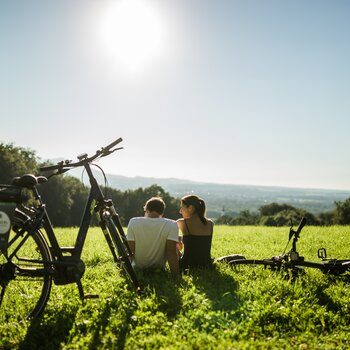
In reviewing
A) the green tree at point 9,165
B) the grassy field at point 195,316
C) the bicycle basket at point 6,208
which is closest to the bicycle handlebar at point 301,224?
the grassy field at point 195,316

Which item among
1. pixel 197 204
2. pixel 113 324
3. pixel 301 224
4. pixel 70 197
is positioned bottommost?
pixel 70 197

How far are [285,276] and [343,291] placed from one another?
1.21 meters

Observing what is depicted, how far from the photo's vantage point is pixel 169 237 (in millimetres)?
7059

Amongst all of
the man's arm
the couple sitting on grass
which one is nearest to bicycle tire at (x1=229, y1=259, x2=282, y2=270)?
the couple sitting on grass

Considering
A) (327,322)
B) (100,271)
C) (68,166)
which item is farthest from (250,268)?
(68,166)

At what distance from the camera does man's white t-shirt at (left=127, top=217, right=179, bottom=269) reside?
710cm

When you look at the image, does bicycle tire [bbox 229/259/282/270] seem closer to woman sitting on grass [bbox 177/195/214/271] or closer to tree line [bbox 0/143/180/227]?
woman sitting on grass [bbox 177/195/214/271]

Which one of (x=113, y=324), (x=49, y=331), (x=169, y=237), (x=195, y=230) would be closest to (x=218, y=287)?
(x=169, y=237)

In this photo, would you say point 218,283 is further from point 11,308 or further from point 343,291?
point 11,308

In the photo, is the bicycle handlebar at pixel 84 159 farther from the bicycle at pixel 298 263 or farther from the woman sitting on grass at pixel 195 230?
the bicycle at pixel 298 263

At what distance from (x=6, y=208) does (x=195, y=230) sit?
4.26 m

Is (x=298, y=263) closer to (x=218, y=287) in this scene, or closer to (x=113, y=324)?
(x=218, y=287)

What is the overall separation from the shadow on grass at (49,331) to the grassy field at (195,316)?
12 millimetres

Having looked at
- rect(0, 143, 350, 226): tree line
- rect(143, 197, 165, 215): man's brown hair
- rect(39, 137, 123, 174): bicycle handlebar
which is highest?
rect(39, 137, 123, 174): bicycle handlebar
